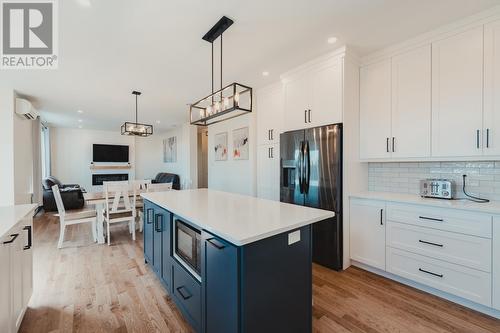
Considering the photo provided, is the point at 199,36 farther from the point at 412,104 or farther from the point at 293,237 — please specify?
the point at 412,104

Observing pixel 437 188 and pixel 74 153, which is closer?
pixel 437 188

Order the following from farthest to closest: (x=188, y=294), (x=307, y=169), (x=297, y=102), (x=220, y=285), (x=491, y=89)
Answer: (x=297, y=102) → (x=307, y=169) → (x=491, y=89) → (x=188, y=294) → (x=220, y=285)

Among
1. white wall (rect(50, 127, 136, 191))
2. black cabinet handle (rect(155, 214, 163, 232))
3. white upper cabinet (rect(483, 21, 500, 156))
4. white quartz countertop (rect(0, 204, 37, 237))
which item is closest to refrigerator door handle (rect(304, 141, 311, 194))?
white upper cabinet (rect(483, 21, 500, 156))

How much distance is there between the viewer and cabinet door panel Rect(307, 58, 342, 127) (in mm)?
2660

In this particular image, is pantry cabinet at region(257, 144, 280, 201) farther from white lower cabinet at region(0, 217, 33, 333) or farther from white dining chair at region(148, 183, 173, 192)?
white lower cabinet at region(0, 217, 33, 333)

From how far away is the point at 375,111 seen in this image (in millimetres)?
2758

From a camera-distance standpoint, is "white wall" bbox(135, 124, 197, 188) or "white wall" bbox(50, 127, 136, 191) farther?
"white wall" bbox(50, 127, 136, 191)

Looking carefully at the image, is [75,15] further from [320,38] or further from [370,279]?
[370,279]

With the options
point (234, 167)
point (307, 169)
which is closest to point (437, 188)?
point (307, 169)

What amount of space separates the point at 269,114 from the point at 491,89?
8.70ft

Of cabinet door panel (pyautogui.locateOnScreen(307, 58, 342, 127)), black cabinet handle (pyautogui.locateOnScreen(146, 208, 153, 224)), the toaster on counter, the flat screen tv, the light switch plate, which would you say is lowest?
black cabinet handle (pyautogui.locateOnScreen(146, 208, 153, 224))

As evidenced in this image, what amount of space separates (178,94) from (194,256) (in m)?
3.47

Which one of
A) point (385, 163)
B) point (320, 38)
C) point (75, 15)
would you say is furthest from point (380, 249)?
point (75, 15)

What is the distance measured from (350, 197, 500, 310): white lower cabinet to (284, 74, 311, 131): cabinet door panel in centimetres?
128
